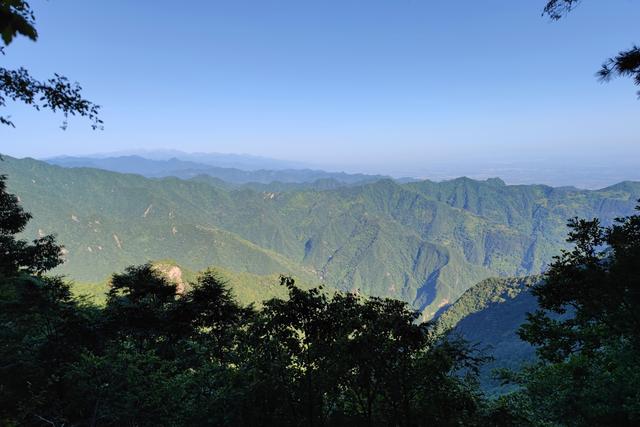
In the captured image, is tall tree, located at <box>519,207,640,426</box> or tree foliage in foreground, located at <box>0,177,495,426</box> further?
tall tree, located at <box>519,207,640,426</box>

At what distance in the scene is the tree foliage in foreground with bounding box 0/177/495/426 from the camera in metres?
13.9

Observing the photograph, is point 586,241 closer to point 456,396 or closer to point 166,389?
point 456,396

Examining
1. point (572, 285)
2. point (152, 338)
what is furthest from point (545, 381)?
point (152, 338)

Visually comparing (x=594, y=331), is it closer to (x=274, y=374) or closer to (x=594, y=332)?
(x=594, y=332)

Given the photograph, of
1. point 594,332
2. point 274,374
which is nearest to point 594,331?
point 594,332

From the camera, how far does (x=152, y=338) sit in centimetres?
2948

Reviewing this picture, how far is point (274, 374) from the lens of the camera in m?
15.1

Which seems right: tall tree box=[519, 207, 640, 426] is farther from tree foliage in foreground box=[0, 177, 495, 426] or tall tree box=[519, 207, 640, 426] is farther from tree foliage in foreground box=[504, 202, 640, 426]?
tree foliage in foreground box=[0, 177, 495, 426]

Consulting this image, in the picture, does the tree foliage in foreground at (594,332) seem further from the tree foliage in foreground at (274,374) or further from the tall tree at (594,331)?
the tree foliage in foreground at (274,374)

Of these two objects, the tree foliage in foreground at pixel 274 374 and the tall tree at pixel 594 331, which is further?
the tall tree at pixel 594 331

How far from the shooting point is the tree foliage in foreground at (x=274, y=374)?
13.9 m

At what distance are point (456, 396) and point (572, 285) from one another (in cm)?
868

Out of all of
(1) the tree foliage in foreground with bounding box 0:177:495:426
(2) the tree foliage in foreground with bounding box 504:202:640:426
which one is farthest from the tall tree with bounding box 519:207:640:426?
(1) the tree foliage in foreground with bounding box 0:177:495:426

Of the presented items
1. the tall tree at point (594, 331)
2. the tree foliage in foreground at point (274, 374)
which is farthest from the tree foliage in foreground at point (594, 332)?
the tree foliage in foreground at point (274, 374)
